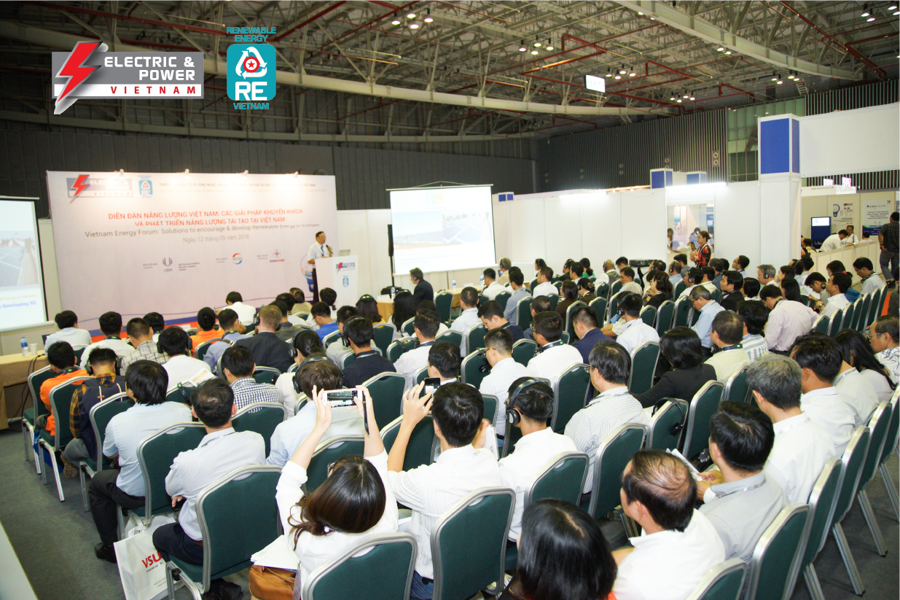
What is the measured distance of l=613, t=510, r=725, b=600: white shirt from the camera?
1569mm

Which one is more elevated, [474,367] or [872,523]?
[474,367]

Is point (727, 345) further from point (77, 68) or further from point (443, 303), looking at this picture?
point (77, 68)

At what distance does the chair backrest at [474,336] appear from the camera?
576 cm

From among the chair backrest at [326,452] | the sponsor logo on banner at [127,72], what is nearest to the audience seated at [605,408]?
the chair backrest at [326,452]

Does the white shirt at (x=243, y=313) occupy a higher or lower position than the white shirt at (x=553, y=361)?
higher

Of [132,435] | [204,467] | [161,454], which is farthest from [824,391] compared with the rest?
[132,435]

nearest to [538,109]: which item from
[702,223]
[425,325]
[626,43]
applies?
[626,43]

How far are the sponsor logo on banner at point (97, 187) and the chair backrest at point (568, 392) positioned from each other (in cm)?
910

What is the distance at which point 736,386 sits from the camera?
3.64 m

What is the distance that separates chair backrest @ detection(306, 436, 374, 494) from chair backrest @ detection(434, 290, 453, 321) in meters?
6.27

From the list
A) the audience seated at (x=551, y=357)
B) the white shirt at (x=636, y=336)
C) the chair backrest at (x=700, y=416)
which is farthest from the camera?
the white shirt at (x=636, y=336)

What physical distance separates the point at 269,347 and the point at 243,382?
1.25 m

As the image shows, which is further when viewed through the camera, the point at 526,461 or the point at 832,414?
the point at 832,414

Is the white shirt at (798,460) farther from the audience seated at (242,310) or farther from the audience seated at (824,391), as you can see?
the audience seated at (242,310)
